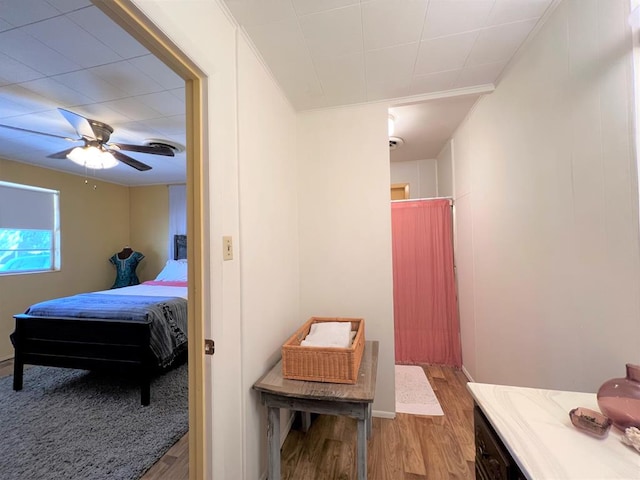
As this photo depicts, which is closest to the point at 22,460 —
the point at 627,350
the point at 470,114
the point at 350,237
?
the point at 350,237

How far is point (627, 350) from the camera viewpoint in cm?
90

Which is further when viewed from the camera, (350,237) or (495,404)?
(350,237)

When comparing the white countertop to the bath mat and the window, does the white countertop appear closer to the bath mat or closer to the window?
the bath mat

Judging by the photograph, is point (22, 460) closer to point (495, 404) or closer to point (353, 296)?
point (353, 296)

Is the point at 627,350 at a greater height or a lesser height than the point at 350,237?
lesser

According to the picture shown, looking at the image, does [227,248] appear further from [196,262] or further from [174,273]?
[174,273]

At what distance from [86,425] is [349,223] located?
8.07 feet

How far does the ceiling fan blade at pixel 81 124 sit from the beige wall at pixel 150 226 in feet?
7.80

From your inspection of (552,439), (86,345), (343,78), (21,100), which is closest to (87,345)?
(86,345)

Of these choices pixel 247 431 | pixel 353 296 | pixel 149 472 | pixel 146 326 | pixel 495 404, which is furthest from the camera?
pixel 146 326

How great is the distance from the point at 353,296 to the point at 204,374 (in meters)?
1.22

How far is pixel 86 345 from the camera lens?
2287 millimetres

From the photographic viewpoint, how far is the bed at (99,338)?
7.27 feet

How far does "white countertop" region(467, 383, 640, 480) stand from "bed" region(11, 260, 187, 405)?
2445mm
